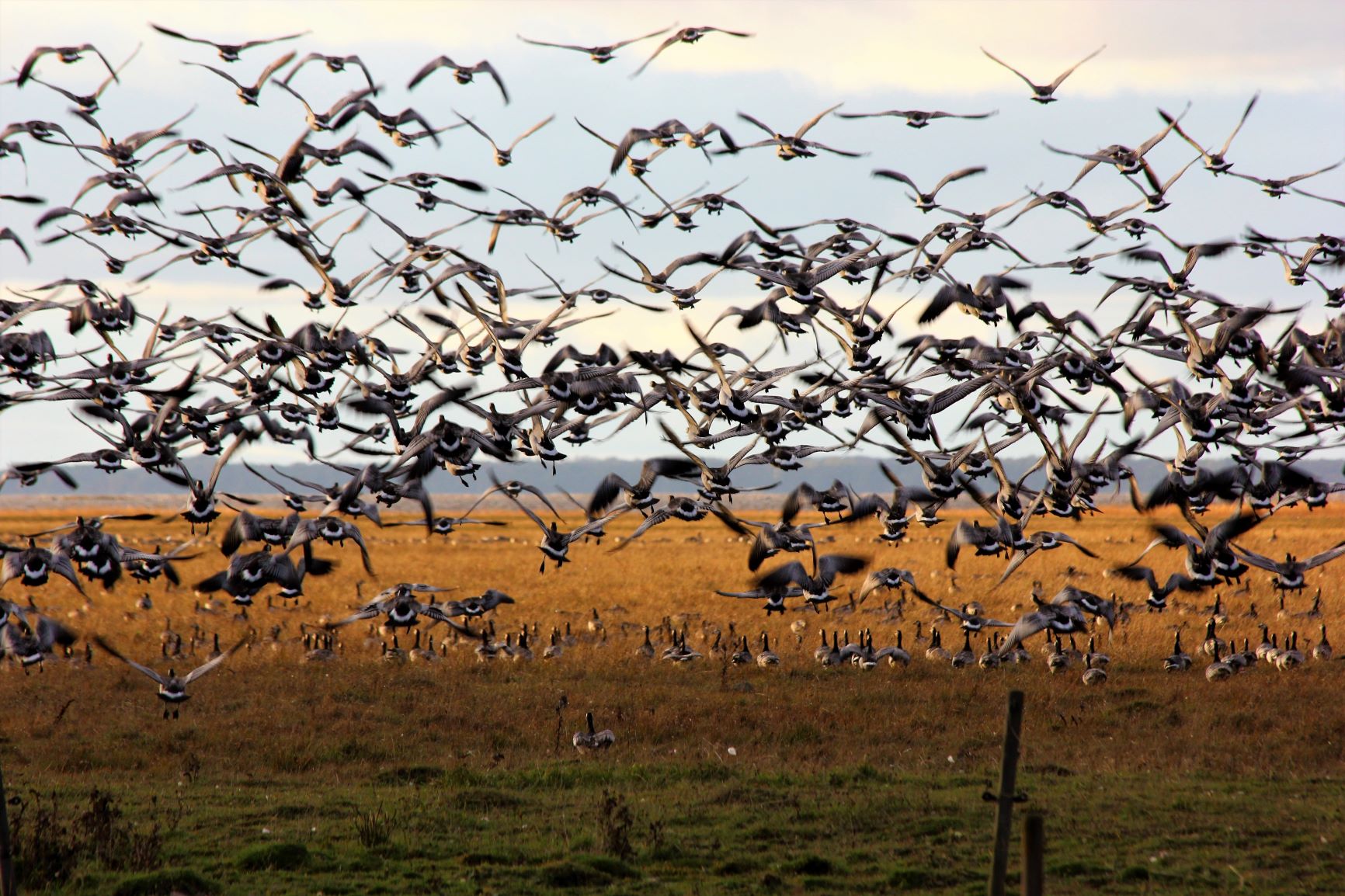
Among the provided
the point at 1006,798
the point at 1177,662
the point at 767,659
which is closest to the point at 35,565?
the point at 1006,798

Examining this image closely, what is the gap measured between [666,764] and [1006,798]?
1239cm

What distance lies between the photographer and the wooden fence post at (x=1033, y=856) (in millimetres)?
9078

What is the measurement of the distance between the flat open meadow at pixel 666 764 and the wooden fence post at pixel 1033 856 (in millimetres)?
5368

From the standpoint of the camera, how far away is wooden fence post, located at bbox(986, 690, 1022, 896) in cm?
1011

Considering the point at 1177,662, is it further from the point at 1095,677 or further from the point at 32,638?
the point at 32,638

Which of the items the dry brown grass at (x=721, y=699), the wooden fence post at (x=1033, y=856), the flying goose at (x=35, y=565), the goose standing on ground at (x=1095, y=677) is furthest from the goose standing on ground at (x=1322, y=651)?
the flying goose at (x=35, y=565)

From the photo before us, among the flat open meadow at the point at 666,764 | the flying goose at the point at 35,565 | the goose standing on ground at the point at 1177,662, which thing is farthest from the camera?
the goose standing on ground at the point at 1177,662

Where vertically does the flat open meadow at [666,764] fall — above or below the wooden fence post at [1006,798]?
below

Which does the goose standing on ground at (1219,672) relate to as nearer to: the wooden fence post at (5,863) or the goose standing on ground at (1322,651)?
the goose standing on ground at (1322,651)

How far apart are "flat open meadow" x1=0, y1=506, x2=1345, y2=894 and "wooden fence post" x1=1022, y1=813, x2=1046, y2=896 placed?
5368 mm

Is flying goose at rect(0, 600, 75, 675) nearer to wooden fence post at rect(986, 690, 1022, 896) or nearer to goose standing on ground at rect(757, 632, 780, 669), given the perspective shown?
wooden fence post at rect(986, 690, 1022, 896)

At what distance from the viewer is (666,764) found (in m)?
22.0

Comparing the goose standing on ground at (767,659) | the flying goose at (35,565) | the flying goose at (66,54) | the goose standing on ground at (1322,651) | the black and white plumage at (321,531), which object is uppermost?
the flying goose at (66,54)

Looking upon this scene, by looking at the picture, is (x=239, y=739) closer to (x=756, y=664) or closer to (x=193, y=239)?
(x=193, y=239)
